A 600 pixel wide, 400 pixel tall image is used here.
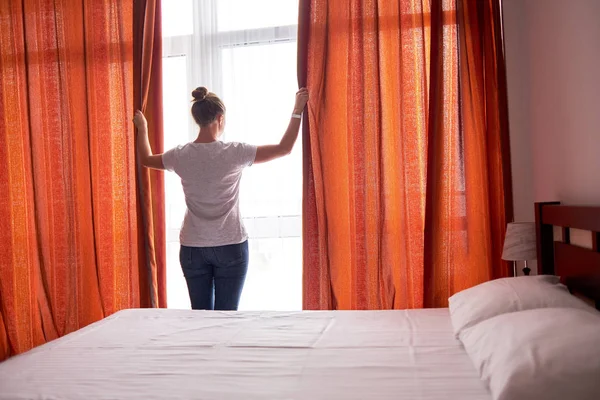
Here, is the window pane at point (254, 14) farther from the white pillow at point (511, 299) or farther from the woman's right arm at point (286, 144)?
the white pillow at point (511, 299)

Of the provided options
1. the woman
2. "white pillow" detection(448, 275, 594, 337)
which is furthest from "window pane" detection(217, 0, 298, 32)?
"white pillow" detection(448, 275, 594, 337)

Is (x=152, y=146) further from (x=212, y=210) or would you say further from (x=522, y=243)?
(x=522, y=243)

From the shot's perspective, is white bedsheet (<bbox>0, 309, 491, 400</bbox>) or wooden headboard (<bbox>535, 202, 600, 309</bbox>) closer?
white bedsheet (<bbox>0, 309, 491, 400</bbox>)

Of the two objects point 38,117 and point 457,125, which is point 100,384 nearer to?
point 457,125

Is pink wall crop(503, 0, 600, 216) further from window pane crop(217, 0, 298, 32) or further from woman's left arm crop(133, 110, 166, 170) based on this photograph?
woman's left arm crop(133, 110, 166, 170)

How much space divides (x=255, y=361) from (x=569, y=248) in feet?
3.98

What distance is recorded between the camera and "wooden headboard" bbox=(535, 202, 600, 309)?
177 cm

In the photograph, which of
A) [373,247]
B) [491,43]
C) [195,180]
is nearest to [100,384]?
[195,180]

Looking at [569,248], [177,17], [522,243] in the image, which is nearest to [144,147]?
[177,17]

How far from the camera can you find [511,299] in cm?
182

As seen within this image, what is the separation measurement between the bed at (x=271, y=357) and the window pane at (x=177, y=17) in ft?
5.94

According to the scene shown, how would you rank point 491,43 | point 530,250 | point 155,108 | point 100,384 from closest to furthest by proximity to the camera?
1. point 100,384
2. point 530,250
3. point 491,43
4. point 155,108

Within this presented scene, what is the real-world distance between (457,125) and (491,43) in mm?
443

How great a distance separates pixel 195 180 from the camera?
259 centimetres
